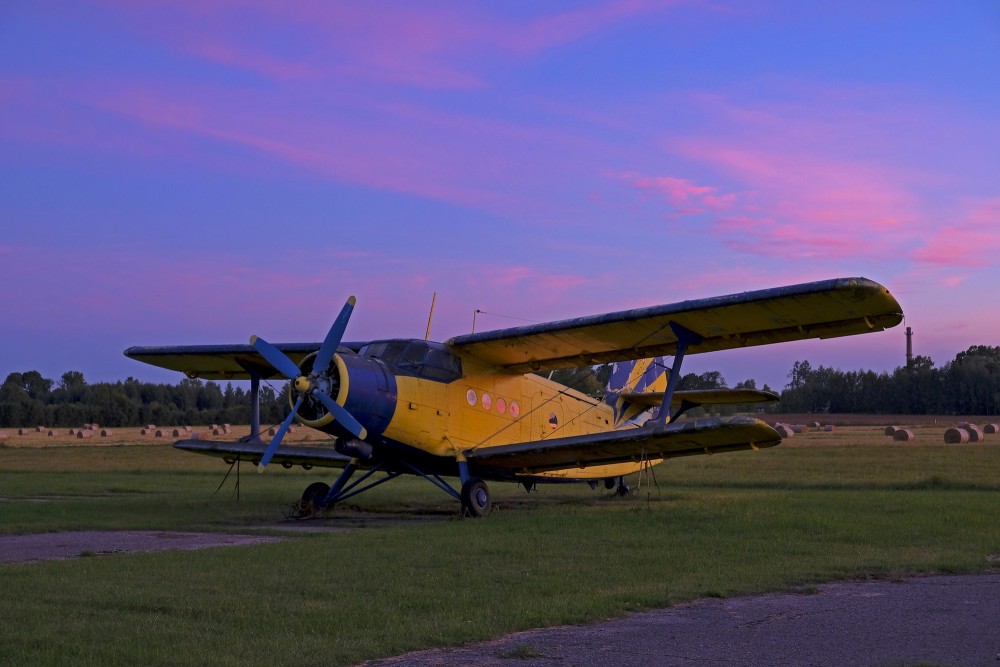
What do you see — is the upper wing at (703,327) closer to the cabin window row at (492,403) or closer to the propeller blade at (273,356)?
the cabin window row at (492,403)

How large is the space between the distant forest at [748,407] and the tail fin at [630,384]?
6333cm

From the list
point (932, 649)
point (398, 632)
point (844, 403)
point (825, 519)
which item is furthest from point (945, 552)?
point (844, 403)

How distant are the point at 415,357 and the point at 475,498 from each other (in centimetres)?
278

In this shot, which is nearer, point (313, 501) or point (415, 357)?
point (415, 357)

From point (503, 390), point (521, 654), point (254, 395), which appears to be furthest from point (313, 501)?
point (521, 654)

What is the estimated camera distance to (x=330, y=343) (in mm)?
17141

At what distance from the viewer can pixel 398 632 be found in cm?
759

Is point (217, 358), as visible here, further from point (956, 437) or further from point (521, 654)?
point (956, 437)

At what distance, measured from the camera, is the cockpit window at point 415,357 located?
18.7 meters

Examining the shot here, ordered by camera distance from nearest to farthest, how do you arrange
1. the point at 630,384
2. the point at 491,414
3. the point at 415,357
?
the point at 415,357 → the point at 491,414 → the point at 630,384

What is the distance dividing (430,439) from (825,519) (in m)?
7.12

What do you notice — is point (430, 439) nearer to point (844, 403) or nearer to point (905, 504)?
point (905, 504)

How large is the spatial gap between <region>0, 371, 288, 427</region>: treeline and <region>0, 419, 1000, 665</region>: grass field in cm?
5962

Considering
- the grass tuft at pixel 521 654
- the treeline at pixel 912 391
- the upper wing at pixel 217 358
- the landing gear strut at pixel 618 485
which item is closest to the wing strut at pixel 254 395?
the upper wing at pixel 217 358
